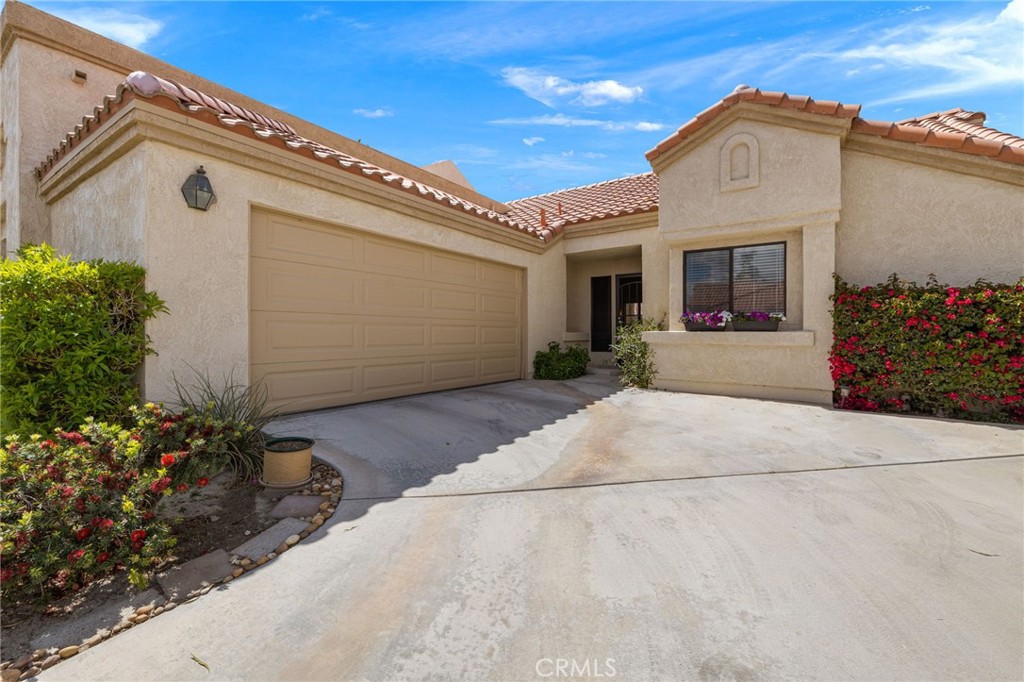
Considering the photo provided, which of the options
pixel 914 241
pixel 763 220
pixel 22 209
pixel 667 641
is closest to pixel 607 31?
pixel 763 220

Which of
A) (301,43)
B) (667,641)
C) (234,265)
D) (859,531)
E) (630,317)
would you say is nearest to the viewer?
(667,641)

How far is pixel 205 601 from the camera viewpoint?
2148mm

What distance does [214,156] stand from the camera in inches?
183

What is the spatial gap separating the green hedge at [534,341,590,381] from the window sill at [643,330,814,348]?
5.61 ft

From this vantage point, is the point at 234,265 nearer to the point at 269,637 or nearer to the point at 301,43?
the point at 301,43

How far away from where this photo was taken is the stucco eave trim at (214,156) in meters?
4.19

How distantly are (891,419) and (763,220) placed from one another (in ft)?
11.2

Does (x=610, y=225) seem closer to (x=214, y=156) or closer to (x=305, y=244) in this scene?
(x=305, y=244)

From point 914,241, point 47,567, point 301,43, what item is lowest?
point 47,567

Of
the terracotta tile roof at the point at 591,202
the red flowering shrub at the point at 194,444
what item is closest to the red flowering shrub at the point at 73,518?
the red flowering shrub at the point at 194,444

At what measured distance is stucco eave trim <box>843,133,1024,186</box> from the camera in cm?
588

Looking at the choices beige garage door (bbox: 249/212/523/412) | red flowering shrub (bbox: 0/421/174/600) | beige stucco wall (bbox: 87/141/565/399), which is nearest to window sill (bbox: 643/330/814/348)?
beige garage door (bbox: 249/212/523/412)

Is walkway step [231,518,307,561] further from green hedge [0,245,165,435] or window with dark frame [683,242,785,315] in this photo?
window with dark frame [683,242,785,315]

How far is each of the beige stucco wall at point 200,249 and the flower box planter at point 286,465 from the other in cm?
173
